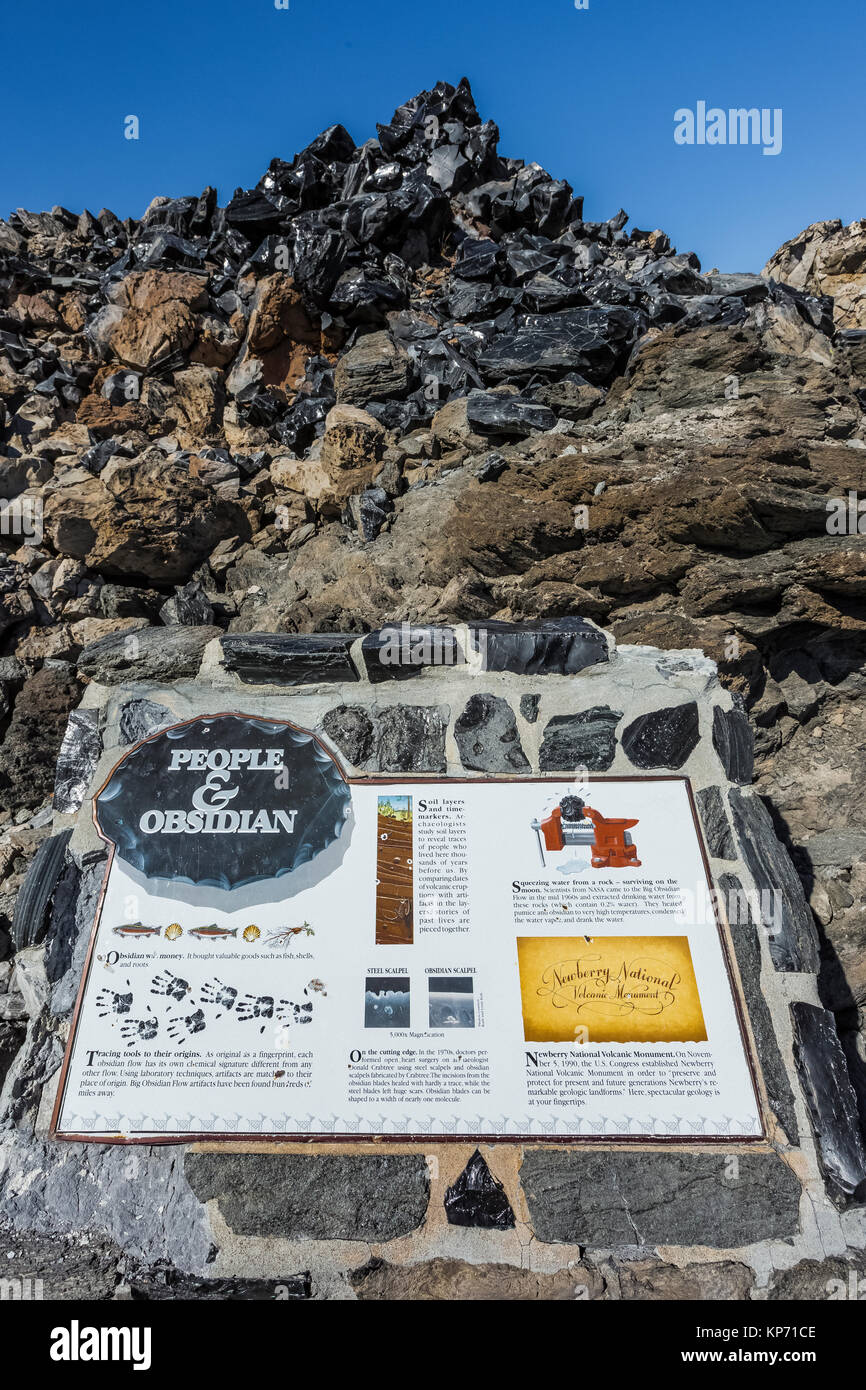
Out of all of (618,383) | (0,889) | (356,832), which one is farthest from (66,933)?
(618,383)

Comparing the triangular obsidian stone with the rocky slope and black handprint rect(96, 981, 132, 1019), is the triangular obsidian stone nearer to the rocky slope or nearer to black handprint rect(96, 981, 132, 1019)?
black handprint rect(96, 981, 132, 1019)

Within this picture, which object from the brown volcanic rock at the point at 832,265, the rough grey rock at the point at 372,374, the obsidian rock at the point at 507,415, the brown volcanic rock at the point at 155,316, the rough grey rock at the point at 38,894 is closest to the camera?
the rough grey rock at the point at 38,894

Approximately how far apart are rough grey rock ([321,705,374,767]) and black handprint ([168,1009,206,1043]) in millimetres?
950

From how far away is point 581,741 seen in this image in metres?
2.64

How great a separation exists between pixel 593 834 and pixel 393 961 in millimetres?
791

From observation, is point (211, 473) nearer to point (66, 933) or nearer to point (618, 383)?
point (618, 383)

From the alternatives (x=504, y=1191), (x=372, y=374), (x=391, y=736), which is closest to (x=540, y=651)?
(x=391, y=736)

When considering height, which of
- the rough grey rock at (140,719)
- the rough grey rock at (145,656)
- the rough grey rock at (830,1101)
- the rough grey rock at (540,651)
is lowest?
the rough grey rock at (830,1101)

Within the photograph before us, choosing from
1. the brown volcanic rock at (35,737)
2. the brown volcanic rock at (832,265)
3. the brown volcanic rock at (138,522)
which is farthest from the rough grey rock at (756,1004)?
the brown volcanic rock at (832,265)

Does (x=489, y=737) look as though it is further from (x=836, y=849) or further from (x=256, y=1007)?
(x=836, y=849)

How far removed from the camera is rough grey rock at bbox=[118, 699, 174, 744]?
2654 millimetres

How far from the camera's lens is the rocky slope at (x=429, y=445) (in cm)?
416

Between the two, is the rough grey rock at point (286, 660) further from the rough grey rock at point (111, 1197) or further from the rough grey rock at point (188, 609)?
the rough grey rock at point (188, 609)

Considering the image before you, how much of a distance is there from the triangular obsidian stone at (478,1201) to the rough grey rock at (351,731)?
1.30 m
